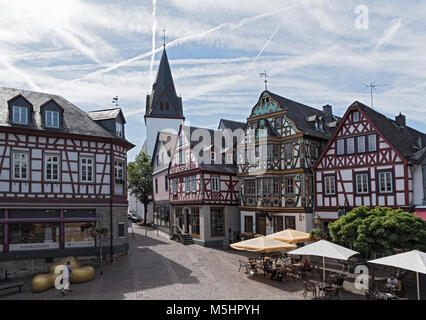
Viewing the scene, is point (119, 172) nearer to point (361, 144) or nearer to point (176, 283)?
point (176, 283)

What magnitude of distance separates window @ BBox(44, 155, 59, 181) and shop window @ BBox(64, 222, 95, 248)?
282cm

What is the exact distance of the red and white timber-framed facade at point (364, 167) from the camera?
21.0 metres

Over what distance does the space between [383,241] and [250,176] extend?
14.8 m

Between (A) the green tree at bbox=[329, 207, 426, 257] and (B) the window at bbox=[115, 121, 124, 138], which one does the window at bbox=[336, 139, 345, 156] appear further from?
(B) the window at bbox=[115, 121, 124, 138]

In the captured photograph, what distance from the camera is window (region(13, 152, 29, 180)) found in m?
19.5

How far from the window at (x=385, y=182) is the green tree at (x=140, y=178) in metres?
28.4

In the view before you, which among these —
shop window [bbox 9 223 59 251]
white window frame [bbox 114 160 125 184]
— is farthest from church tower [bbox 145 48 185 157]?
shop window [bbox 9 223 59 251]

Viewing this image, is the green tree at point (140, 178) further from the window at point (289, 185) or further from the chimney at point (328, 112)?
the chimney at point (328, 112)

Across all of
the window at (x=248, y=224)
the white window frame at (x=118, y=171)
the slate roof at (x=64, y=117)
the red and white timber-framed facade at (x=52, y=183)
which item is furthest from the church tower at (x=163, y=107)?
the red and white timber-framed facade at (x=52, y=183)

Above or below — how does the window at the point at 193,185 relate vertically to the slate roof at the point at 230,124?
below

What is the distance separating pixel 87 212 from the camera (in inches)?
839

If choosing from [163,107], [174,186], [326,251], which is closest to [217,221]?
[174,186]

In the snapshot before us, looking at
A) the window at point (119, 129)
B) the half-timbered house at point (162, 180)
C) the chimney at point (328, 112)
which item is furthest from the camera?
the half-timbered house at point (162, 180)
